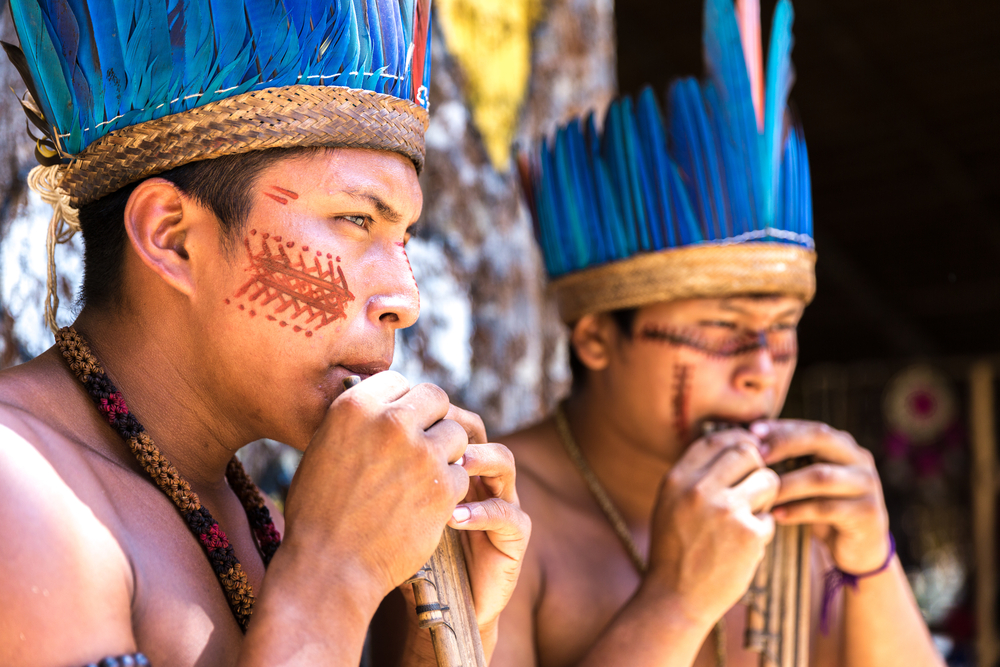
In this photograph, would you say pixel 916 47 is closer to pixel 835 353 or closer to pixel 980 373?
pixel 980 373

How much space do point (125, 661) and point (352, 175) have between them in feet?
2.31

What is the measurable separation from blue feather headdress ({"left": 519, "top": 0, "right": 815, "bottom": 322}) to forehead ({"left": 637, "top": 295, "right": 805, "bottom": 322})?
3 cm

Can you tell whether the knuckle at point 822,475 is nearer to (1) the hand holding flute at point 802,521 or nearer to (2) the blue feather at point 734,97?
(1) the hand holding flute at point 802,521

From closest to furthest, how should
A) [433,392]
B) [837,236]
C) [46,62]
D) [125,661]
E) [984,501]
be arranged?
[125,661], [433,392], [46,62], [984,501], [837,236]

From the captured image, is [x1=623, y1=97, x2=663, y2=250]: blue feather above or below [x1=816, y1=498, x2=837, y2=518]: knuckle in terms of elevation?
above

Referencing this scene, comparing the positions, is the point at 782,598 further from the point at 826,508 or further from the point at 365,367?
the point at 365,367

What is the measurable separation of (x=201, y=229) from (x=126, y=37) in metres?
0.30

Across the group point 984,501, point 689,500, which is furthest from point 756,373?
point 984,501

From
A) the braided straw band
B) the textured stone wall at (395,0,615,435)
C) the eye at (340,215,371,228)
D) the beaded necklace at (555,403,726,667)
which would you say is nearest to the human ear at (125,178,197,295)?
the eye at (340,215,371,228)

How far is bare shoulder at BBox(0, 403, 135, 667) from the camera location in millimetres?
994

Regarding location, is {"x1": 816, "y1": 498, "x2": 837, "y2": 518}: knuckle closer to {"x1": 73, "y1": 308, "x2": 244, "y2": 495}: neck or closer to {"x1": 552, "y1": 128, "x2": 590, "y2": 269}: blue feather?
{"x1": 552, "y1": 128, "x2": 590, "y2": 269}: blue feather

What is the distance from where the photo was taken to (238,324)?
1.29 metres

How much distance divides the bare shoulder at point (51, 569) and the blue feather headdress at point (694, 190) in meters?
1.47

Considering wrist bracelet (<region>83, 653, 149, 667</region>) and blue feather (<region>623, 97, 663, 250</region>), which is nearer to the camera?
wrist bracelet (<region>83, 653, 149, 667</region>)
